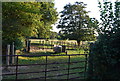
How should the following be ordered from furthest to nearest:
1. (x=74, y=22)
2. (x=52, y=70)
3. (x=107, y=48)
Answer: (x=74, y=22) → (x=52, y=70) → (x=107, y=48)

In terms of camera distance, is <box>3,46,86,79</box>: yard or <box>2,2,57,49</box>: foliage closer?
<box>3,46,86,79</box>: yard

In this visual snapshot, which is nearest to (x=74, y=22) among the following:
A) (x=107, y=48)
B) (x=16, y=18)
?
(x=16, y=18)

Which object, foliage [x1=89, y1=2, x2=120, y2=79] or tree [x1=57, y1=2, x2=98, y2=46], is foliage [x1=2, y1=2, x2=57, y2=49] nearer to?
foliage [x1=89, y1=2, x2=120, y2=79]

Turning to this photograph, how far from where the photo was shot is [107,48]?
13.7 feet

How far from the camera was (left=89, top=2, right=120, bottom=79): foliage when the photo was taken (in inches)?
163

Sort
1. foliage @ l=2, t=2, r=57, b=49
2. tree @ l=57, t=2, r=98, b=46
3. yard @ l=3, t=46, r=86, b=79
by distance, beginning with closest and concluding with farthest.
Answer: yard @ l=3, t=46, r=86, b=79, foliage @ l=2, t=2, r=57, b=49, tree @ l=57, t=2, r=98, b=46

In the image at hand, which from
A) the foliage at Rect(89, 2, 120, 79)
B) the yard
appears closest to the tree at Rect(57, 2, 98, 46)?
the yard

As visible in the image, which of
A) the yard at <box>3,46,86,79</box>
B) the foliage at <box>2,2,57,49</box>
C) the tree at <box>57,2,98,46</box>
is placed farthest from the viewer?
the tree at <box>57,2,98,46</box>

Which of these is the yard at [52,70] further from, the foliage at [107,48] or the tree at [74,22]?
the tree at [74,22]

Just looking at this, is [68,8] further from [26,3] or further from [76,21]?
[26,3]

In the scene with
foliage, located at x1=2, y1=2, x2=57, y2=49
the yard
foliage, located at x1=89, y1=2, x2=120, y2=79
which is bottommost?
the yard

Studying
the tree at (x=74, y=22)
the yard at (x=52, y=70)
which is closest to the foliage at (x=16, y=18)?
the yard at (x=52, y=70)

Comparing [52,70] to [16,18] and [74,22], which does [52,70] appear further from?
[74,22]

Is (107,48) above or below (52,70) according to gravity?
above
